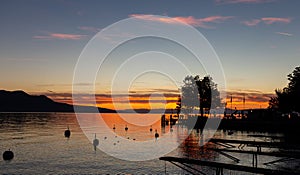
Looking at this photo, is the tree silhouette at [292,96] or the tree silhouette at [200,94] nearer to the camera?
the tree silhouette at [292,96]

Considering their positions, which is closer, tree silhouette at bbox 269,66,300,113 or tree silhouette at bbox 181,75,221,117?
tree silhouette at bbox 269,66,300,113

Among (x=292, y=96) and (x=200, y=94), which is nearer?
(x=292, y=96)

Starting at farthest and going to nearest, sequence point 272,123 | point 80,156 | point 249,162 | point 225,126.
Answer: point 225,126, point 272,123, point 80,156, point 249,162

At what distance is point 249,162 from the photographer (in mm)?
43719

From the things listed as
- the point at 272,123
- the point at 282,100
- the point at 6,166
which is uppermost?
the point at 282,100

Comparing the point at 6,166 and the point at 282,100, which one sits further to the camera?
the point at 282,100

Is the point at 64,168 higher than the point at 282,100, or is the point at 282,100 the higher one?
the point at 282,100

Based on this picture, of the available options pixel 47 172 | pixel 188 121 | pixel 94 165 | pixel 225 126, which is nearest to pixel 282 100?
pixel 225 126

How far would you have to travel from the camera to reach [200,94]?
144 m

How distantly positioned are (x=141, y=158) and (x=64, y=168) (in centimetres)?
1289

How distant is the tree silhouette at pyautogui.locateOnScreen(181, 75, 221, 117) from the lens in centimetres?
14300

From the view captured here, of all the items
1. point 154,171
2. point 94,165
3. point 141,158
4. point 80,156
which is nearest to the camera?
point 154,171

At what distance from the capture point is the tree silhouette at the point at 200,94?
469 ft

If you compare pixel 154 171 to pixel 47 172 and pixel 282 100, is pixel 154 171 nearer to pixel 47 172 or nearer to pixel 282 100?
pixel 47 172
